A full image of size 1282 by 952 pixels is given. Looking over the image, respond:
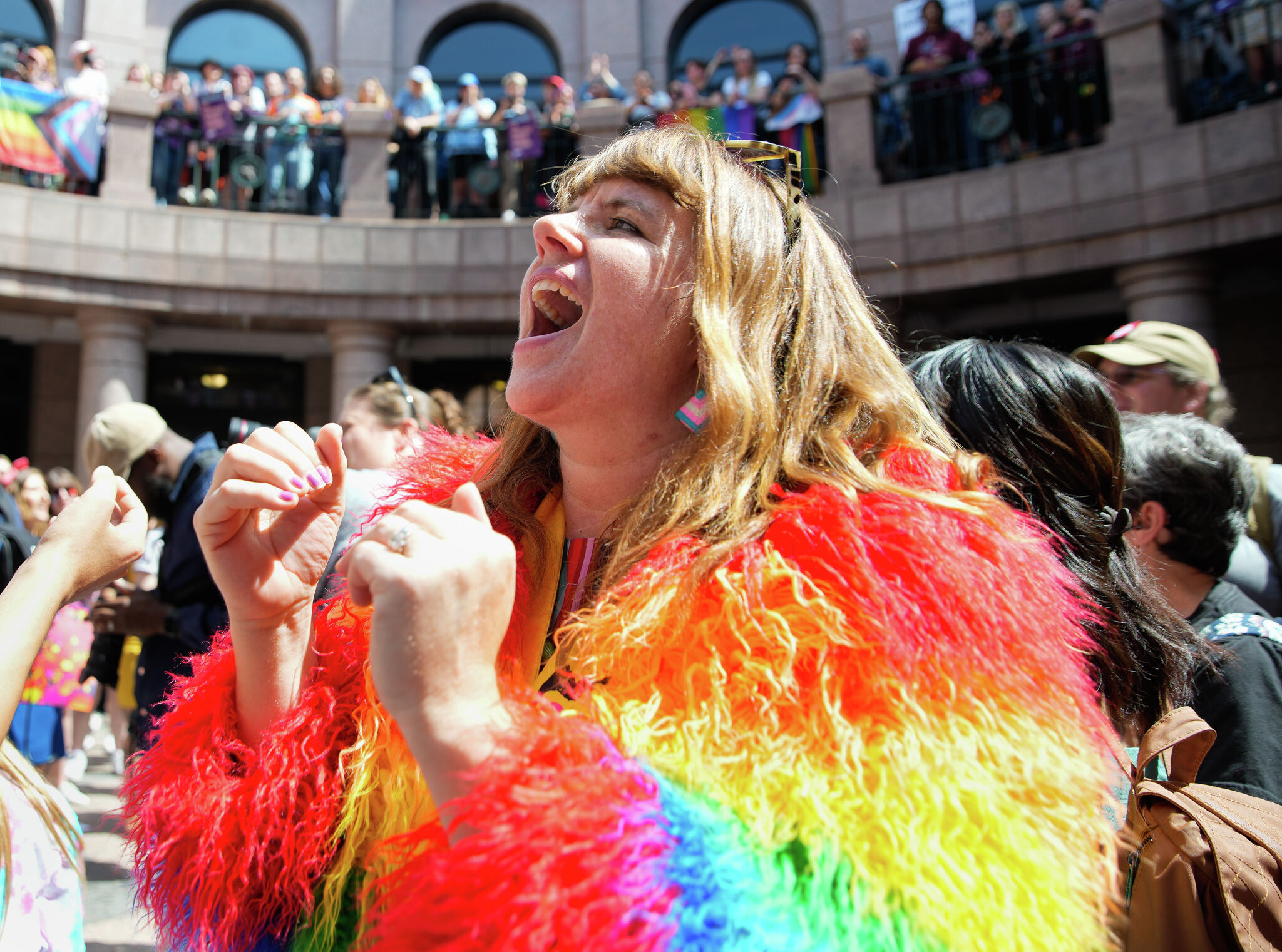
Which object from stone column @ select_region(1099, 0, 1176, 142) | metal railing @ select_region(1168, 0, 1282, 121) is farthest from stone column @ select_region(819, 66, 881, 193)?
metal railing @ select_region(1168, 0, 1282, 121)

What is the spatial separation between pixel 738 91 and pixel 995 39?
2798 millimetres

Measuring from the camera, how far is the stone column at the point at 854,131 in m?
9.80

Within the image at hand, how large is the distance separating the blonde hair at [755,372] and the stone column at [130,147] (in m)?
10.6

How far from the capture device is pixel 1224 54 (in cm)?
861

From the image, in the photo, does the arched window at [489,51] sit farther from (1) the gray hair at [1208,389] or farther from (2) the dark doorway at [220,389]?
(1) the gray hair at [1208,389]

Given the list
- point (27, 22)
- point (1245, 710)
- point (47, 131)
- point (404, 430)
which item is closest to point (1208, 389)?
point (1245, 710)

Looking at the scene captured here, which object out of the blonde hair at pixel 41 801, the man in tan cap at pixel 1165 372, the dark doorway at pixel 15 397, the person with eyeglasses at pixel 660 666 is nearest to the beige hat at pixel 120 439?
the blonde hair at pixel 41 801

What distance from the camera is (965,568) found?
1.21m

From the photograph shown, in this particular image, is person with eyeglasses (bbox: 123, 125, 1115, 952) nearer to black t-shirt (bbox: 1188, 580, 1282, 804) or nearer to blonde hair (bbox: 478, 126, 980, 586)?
blonde hair (bbox: 478, 126, 980, 586)

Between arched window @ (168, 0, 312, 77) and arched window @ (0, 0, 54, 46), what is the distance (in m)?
1.53

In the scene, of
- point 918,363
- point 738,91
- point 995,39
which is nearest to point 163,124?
point 738,91

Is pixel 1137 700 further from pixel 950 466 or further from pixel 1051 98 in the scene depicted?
pixel 1051 98

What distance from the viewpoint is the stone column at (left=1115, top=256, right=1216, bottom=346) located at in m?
8.52

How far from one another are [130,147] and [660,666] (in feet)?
37.8
